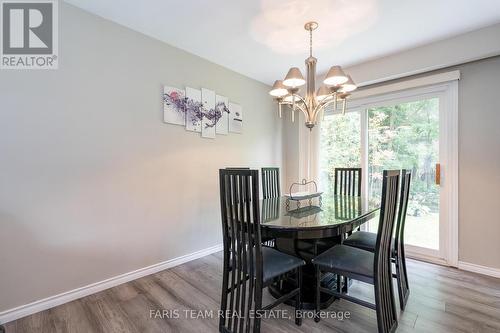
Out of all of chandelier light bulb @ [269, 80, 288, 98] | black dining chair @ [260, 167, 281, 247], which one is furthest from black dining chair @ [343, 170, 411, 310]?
chandelier light bulb @ [269, 80, 288, 98]

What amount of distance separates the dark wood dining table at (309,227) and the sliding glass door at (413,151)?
0.88m

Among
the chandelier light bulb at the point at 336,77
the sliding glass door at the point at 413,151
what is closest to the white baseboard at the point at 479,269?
the sliding glass door at the point at 413,151

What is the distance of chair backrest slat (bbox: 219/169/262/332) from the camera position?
1.42m

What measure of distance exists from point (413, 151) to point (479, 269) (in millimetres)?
1464

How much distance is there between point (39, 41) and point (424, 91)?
162 inches

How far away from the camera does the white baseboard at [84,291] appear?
1.78m

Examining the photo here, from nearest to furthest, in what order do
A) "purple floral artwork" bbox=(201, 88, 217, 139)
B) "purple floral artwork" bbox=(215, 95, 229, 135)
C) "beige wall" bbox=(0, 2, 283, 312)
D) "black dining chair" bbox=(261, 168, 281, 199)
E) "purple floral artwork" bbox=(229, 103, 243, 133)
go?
"beige wall" bbox=(0, 2, 283, 312) → "black dining chair" bbox=(261, 168, 281, 199) → "purple floral artwork" bbox=(201, 88, 217, 139) → "purple floral artwork" bbox=(215, 95, 229, 135) → "purple floral artwork" bbox=(229, 103, 243, 133)

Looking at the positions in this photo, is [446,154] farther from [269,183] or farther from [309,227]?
[309,227]

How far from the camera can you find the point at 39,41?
197cm

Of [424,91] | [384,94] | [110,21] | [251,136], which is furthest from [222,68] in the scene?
[424,91]

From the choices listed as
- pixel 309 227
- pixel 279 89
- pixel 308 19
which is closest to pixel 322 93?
pixel 279 89

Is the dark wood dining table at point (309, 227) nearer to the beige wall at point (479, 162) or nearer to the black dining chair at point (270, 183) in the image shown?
the black dining chair at point (270, 183)

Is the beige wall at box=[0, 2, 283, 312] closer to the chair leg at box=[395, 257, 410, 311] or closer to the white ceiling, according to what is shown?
the white ceiling

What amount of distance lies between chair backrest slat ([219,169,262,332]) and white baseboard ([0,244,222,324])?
4.23ft
